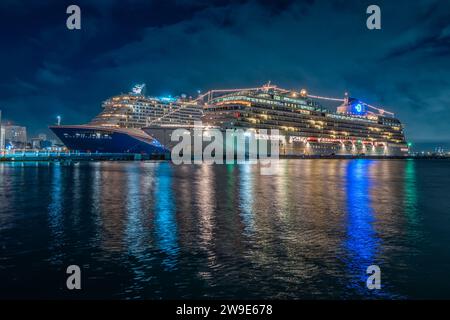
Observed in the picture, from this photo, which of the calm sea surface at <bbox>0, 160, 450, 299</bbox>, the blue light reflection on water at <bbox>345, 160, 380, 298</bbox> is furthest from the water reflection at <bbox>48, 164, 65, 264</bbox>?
the blue light reflection on water at <bbox>345, 160, 380, 298</bbox>

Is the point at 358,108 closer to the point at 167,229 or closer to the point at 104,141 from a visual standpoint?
the point at 104,141

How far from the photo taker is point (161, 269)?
976 cm

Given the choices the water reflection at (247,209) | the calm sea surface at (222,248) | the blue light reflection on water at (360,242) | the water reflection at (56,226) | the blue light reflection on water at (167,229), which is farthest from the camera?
the water reflection at (247,209)

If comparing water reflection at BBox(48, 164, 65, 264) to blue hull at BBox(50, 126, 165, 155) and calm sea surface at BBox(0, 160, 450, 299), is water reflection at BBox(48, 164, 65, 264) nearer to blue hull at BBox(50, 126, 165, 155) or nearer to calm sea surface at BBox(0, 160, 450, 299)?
calm sea surface at BBox(0, 160, 450, 299)

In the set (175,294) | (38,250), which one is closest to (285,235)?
(175,294)

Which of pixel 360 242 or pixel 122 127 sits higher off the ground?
pixel 122 127

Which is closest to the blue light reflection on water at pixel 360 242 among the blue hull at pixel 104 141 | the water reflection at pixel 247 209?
the water reflection at pixel 247 209

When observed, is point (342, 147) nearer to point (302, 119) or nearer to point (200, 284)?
point (302, 119)

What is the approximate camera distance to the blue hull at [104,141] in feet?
263

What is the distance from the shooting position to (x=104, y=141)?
83562 millimetres

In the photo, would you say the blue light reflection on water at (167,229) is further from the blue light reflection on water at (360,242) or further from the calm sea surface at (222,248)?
the blue light reflection on water at (360,242)

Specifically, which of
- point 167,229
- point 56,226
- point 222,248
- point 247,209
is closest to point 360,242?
point 222,248

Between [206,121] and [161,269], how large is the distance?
85.7 m

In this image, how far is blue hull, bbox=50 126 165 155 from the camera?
80.3m
